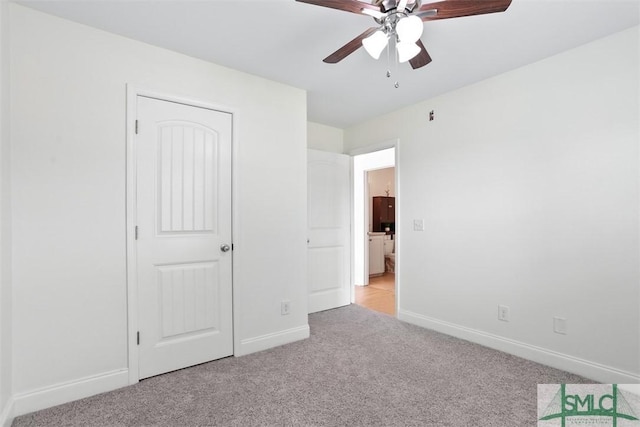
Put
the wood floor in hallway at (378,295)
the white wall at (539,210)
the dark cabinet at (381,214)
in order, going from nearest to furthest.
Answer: the white wall at (539,210) → the wood floor in hallway at (378,295) → the dark cabinet at (381,214)

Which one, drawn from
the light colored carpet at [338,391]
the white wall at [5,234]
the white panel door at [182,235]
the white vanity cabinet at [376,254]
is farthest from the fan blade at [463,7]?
the white vanity cabinet at [376,254]

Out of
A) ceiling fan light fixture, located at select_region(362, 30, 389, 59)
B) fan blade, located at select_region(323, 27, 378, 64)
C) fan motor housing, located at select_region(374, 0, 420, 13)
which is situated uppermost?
fan motor housing, located at select_region(374, 0, 420, 13)

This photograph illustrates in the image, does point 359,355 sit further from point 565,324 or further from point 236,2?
point 236,2

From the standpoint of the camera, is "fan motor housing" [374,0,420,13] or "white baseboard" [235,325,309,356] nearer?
"fan motor housing" [374,0,420,13]

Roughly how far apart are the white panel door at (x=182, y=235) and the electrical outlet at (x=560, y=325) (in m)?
2.59

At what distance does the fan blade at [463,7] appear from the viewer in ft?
4.85

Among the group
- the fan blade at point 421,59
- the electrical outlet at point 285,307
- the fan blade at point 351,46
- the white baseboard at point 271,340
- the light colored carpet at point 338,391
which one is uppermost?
the fan blade at point 351,46

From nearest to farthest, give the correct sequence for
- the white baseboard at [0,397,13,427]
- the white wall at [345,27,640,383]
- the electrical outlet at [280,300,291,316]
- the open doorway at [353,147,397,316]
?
the white baseboard at [0,397,13,427]
the white wall at [345,27,640,383]
the electrical outlet at [280,300,291,316]
the open doorway at [353,147,397,316]

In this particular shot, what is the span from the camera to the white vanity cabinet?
5.97 m

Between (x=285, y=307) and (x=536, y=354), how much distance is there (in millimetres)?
2121

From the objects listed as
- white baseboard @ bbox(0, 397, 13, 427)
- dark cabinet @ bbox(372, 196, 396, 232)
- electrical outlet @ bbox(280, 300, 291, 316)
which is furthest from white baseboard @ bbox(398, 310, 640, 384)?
dark cabinet @ bbox(372, 196, 396, 232)

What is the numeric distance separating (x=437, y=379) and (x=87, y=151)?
286 centimetres

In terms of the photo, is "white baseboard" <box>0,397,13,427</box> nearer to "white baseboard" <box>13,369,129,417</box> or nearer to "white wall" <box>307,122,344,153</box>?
"white baseboard" <box>13,369,129,417</box>

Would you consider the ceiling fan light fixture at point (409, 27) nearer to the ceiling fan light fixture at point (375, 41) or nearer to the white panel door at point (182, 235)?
the ceiling fan light fixture at point (375, 41)
